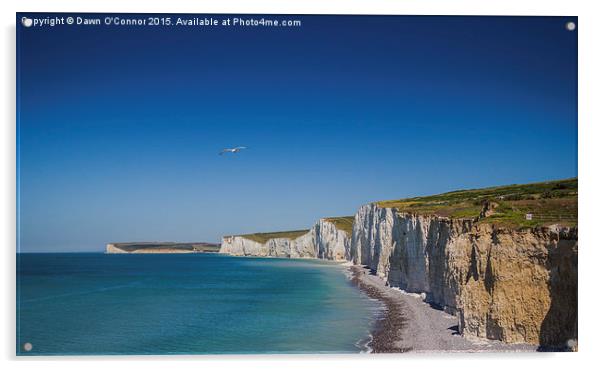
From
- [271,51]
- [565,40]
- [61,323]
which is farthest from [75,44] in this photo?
[565,40]

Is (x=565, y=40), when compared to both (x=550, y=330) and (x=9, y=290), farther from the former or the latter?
(x=9, y=290)

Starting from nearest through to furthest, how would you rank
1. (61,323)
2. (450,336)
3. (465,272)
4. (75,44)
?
(75,44)
(450,336)
(465,272)
(61,323)

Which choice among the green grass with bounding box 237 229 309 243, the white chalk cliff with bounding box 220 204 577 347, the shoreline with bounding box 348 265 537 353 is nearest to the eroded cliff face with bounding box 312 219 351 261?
the green grass with bounding box 237 229 309 243

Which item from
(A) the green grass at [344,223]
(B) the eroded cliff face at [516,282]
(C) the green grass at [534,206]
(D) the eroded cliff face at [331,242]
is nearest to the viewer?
(B) the eroded cliff face at [516,282]

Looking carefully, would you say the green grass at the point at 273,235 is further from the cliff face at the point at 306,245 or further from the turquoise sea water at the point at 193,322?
the turquoise sea water at the point at 193,322

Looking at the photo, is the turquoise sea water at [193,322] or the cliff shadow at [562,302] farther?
the turquoise sea water at [193,322]

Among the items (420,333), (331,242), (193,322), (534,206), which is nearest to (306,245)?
(331,242)

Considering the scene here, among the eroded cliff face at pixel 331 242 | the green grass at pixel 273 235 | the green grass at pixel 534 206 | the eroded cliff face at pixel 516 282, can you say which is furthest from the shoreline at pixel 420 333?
the green grass at pixel 273 235
